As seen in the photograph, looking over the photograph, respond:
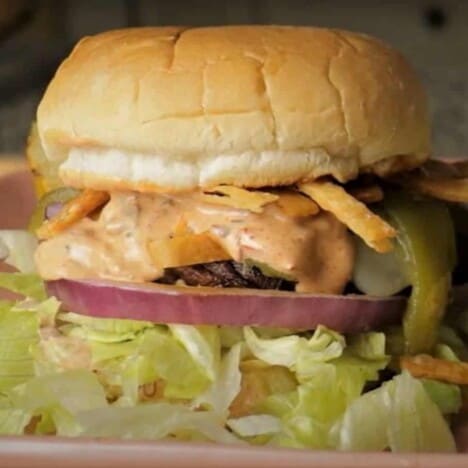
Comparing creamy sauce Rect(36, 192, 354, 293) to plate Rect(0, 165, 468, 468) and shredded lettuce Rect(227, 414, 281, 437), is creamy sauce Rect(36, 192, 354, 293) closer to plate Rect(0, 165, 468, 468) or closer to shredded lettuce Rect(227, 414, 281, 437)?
shredded lettuce Rect(227, 414, 281, 437)

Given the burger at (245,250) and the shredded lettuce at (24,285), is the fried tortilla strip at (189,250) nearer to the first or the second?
the burger at (245,250)

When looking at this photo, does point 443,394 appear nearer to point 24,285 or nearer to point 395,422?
point 395,422

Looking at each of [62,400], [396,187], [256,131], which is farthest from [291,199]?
[62,400]

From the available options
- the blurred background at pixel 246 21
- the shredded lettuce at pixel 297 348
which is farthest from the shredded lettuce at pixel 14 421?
the blurred background at pixel 246 21

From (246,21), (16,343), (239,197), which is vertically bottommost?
(246,21)

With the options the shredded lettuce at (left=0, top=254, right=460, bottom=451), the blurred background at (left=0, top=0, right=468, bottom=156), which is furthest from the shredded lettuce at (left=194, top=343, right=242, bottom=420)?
the blurred background at (left=0, top=0, right=468, bottom=156)

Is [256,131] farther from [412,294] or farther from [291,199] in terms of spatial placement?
[412,294]

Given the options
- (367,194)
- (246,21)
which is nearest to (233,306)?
(367,194)
